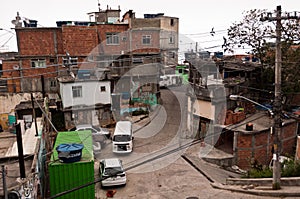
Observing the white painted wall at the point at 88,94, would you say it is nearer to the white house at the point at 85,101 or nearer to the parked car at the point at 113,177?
the white house at the point at 85,101

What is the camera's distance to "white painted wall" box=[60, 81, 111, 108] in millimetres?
20812

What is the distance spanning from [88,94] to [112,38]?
728 centimetres

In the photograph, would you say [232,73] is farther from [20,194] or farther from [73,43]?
[20,194]

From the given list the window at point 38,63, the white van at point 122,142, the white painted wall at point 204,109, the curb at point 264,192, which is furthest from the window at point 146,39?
the curb at point 264,192

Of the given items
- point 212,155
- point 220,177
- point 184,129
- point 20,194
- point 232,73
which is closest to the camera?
point 20,194

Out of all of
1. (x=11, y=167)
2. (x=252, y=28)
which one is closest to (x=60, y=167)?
(x=11, y=167)

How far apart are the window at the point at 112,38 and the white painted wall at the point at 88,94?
6053 mm

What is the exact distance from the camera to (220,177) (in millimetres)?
14250

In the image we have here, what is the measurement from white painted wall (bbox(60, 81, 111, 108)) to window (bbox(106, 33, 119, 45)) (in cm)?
605

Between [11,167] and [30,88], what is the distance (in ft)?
54.0

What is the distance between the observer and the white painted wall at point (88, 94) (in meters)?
20.8

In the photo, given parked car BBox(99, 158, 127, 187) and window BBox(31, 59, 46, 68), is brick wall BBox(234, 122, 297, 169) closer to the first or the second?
parked car BBox(99, 158, 127, 187)

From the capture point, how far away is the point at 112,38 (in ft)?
86.8

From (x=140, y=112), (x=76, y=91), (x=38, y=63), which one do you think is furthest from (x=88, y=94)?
(x=38, y=63)
